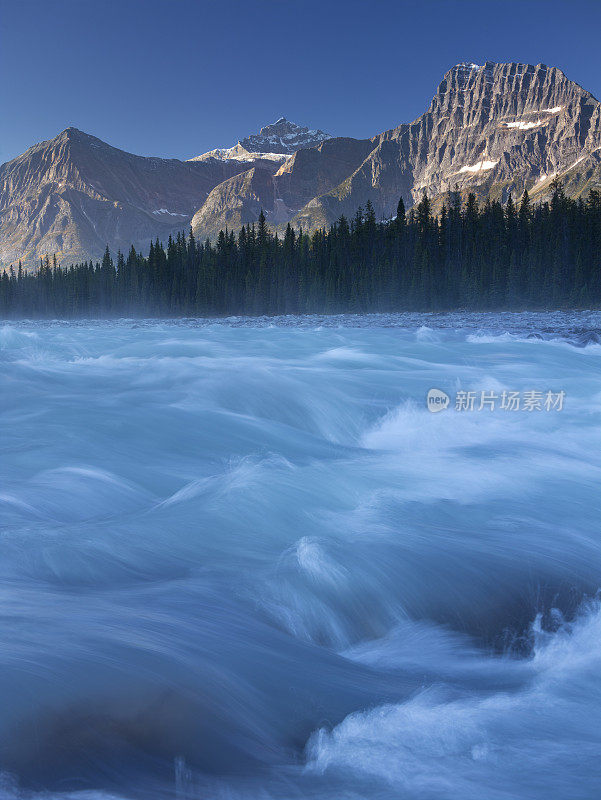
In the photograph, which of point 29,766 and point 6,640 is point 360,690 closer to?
point 29,766

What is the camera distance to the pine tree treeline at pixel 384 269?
75250 millimetres

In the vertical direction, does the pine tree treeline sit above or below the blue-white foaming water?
above

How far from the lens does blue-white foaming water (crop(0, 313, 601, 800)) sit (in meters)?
2.13

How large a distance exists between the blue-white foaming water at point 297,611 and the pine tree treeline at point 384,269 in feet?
238

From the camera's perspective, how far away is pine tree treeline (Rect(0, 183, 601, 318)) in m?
75.2

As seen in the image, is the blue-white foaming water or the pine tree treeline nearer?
the blue-white foaming water

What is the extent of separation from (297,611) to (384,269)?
86.0 m

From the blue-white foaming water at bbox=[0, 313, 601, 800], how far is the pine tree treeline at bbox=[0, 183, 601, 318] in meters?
72.6

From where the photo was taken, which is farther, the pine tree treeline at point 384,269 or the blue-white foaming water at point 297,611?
the pine tree treeline at point 384,269

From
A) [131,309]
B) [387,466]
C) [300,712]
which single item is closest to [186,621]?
[300,712]

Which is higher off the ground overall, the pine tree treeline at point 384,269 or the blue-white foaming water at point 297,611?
the pine tree treeline at point 384,269

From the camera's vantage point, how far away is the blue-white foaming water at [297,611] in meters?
2.13

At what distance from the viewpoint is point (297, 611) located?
3496mm

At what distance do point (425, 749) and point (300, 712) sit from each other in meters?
0.61
